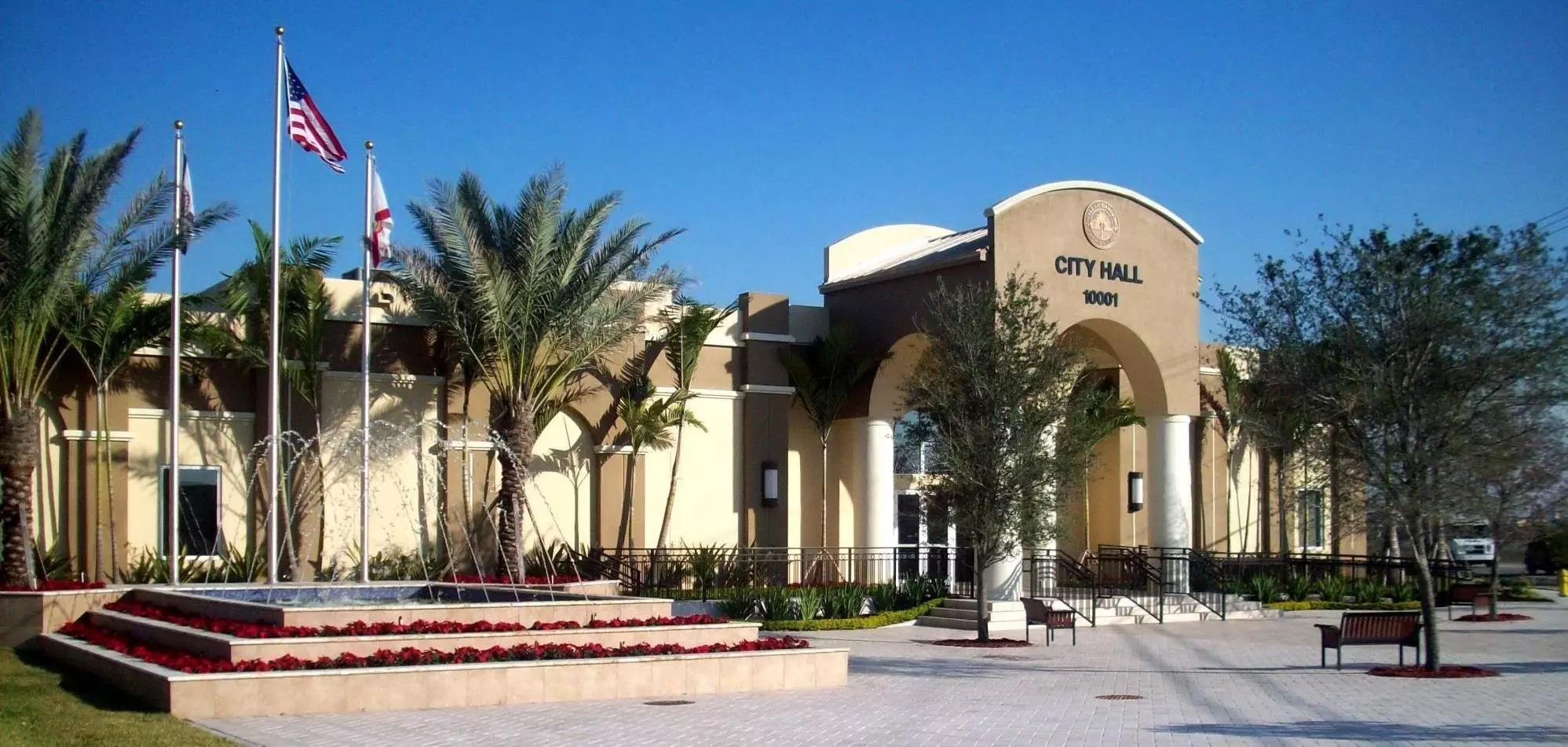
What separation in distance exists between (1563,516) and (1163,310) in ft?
28.0

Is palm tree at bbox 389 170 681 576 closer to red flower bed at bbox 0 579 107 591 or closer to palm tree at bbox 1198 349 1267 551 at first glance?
red flower bed at bbox 0 579 107 591

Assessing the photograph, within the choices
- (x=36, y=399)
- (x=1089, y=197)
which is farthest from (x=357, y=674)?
(x=1089, y=197)

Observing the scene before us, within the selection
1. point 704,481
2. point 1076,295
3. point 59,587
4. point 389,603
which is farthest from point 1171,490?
point 59,587

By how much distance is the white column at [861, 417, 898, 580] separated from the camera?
1167 inches

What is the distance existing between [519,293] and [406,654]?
34.8ft

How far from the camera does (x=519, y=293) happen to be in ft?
82.6

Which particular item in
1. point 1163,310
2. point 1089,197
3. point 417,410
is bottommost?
point 417,410

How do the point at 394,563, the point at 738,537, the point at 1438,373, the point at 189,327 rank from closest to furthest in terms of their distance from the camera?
1. the point at 1438,373
2. the point at 189,327
3. the point at 394,563
4. the point at 738,537

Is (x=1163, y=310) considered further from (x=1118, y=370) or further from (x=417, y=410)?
(x=417, y=410)

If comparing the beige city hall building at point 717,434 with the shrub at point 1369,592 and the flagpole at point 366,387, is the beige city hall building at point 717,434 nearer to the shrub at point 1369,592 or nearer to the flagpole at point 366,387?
the flagpole at point 366,387

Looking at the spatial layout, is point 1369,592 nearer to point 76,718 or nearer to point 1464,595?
point 1464,595

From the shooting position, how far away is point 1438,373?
733 inches

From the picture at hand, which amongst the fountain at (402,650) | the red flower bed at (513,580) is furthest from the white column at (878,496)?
the fountain at (402,650)

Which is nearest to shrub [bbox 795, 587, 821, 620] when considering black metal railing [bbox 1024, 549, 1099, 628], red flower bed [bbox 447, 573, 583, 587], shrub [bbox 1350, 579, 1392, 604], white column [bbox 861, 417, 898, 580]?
white column [bbox 861, 417, 898, 580]
